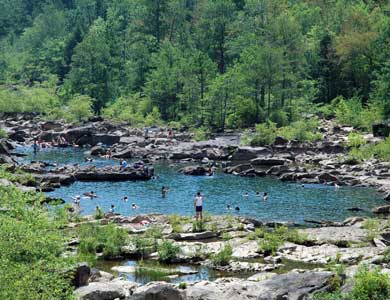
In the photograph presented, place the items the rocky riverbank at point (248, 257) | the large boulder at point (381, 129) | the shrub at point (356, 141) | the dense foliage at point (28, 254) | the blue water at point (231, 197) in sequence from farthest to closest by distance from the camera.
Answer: the large boulder at point (381, 129)
the shrub at point (356, 141)
the blue water at point (231, 197)
the rocky riverbank at point (248, 257)
the dense foliage at point (28, 254)

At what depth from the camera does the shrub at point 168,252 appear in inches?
1438

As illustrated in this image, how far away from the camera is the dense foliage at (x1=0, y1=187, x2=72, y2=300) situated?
68.4ft

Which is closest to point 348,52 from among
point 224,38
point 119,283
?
point 224,38

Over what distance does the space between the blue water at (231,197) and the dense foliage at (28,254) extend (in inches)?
982

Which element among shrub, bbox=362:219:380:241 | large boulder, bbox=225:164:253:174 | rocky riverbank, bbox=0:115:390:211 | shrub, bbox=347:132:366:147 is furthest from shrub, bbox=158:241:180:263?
shrub, bbox=347:132:366:147

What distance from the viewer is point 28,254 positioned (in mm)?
24312

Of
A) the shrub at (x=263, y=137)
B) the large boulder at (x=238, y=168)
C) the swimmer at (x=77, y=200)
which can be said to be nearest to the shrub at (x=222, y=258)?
the swimmer at (x=77, y=200)

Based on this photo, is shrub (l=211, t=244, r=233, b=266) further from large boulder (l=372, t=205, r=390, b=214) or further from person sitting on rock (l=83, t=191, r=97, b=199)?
person sitting on rock (l=83, t=191, r=97, b=199)

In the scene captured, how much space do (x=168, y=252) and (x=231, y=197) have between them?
2337 cm

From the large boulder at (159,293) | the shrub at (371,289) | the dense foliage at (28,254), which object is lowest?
the large boulder at (159,293)

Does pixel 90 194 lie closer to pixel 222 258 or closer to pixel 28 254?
pixel 222 258

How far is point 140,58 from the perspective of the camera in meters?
127

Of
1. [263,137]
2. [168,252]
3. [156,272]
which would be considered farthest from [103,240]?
[263,137]

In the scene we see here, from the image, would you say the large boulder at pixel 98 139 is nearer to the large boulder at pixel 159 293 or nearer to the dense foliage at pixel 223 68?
the dense foliage at pixel 223 68
